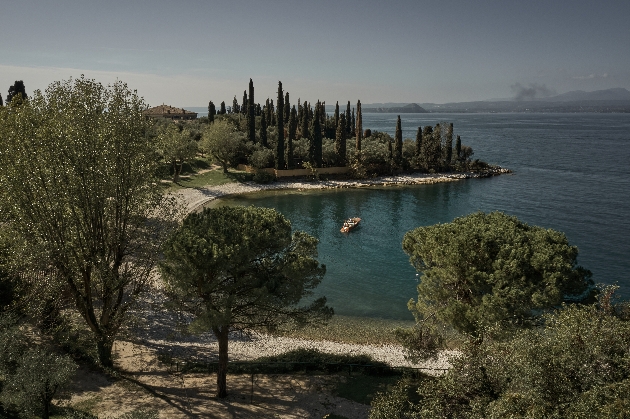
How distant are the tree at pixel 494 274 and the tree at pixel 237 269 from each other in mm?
4874

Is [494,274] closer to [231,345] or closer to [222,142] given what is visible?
Result: [231,345]

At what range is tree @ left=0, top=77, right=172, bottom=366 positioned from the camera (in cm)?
1505

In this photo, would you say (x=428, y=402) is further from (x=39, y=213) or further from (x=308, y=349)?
(x=39, y=213)

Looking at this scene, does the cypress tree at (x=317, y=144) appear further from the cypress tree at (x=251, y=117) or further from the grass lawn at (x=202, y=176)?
the cypress tree at (x=251, y=117)

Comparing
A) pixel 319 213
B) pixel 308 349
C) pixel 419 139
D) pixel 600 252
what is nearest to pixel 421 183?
pixel 419 139

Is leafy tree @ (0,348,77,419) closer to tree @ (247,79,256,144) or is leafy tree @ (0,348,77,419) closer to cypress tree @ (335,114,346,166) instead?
tree @ (247,79,256,144)

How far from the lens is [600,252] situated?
1481 inches

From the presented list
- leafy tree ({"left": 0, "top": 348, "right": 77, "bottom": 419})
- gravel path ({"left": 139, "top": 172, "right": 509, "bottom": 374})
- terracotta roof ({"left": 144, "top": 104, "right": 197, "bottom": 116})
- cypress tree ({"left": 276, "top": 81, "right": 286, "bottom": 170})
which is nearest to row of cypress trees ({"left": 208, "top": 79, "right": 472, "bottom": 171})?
cypress tree ({"left": 276, "top": 81, "right": 286, "bottom": 170})

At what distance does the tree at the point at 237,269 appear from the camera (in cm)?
1446

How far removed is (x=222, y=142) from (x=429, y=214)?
109 ft

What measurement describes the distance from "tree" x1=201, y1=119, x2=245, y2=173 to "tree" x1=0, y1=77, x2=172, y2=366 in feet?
156

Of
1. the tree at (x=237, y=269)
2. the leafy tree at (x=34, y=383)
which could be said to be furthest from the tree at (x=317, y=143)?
the leafy tree at (x=34, y=383)

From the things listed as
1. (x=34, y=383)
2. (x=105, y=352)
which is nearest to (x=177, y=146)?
(x=105, y=352)

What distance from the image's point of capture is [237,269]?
15.2m
